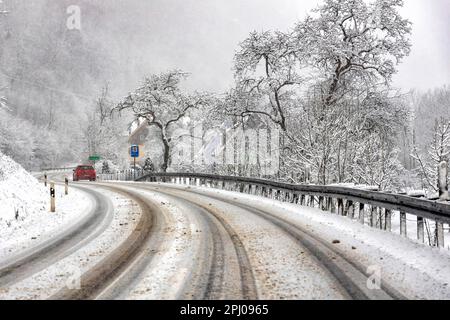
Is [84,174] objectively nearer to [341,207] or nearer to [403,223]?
[341,207]

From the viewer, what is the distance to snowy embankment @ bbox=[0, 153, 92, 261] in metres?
7.46

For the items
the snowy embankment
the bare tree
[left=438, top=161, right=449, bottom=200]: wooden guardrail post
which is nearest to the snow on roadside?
the snowy embankment

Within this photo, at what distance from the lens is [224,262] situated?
17.6 ft

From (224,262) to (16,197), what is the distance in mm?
9421

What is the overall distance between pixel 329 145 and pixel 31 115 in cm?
12397

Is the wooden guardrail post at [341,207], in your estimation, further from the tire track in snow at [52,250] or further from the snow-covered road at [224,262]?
the tire track in snow at [52,250]

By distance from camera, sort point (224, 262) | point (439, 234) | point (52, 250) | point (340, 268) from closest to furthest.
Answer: point (340, 268)
point (224, 262)
point (52, 250)
point (439, 234)

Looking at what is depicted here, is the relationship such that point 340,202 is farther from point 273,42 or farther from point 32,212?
point 273,42

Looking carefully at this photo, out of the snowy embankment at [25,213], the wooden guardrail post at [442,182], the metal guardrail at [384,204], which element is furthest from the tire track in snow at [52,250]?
the wooden guardrail post at [442,182]

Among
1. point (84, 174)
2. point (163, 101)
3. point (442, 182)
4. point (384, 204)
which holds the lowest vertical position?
point (384, 204)

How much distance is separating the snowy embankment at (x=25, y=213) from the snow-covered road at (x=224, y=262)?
0.51 meters

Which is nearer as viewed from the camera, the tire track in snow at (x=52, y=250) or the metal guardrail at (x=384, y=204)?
the tire track in snow at (x=52, y=250)

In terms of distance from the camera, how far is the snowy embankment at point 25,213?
24.5ft

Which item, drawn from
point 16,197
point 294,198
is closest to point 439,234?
point 294,198
